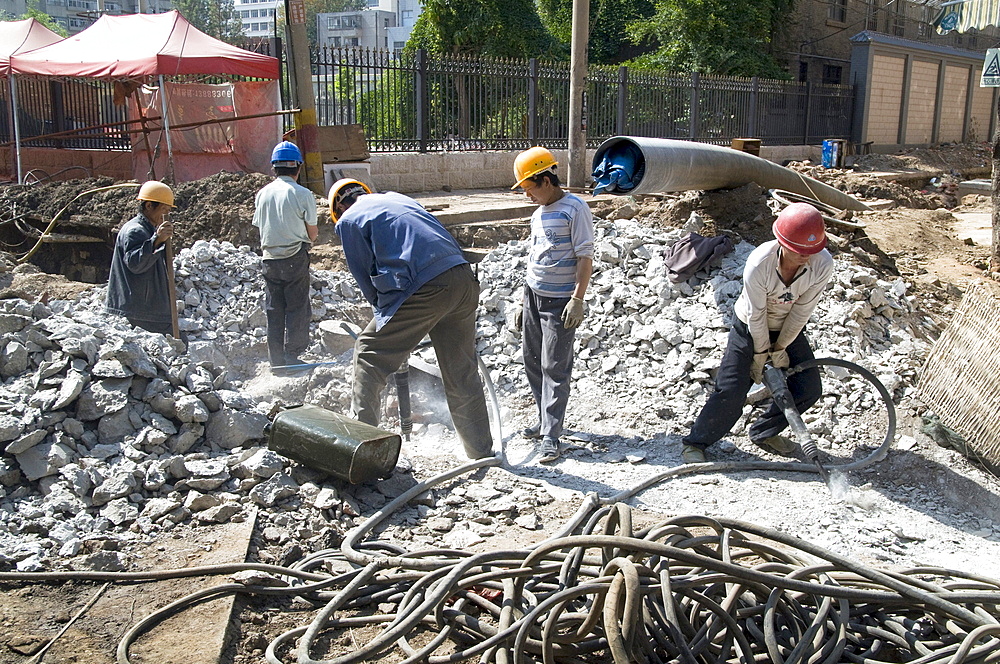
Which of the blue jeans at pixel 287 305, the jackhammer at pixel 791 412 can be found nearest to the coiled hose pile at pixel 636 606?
the jackhammer at pixel 791 412

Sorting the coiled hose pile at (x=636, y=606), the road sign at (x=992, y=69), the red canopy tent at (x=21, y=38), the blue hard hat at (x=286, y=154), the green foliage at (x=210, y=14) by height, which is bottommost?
the coiled hose pile at (x=636, y=606)

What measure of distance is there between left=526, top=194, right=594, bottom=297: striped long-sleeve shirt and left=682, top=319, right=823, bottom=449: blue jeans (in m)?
1.00

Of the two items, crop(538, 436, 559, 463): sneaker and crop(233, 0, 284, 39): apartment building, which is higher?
crop(233, 0, 284, 39): apartment building

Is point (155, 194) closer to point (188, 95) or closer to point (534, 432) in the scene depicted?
point (534, 432)

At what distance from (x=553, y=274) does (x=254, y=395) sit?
2.48 m

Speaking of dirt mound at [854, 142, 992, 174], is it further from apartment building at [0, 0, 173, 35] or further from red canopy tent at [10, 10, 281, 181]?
apartment building at [0, 0, 173, 35]

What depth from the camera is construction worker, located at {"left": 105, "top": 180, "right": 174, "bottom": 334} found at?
5863 millimetres

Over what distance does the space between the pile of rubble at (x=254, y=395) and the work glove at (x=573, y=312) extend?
96 cm

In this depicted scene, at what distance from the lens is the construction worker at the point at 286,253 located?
6.54 meters

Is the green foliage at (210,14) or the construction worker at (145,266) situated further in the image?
the green foliage at (210,14)

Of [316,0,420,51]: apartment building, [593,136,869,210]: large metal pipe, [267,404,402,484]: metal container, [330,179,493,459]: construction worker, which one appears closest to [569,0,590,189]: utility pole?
[593,136,869,210]: large metal pipe

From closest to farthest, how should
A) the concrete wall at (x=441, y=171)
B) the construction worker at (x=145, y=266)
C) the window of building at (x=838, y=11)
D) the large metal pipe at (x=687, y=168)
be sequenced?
the construction worker at (x=145, y=266) < the large metal pipe at (x=687, y=168) < the concrete wall at (x=441, y=171) < the window of building at (x=838, y=11)

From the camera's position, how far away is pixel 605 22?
27891 mm

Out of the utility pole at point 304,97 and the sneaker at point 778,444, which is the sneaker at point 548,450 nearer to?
the sneaker at point 778,444
